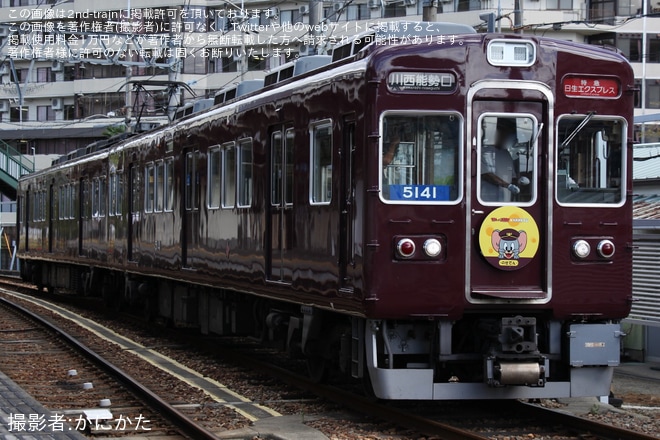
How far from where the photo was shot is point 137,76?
187ft

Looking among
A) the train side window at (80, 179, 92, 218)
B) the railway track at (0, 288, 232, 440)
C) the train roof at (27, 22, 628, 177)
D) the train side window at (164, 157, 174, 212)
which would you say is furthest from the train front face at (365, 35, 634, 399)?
the train side window at (80, 179, 92, 218)

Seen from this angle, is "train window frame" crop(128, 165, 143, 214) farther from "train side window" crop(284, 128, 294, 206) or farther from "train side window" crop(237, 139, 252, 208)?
"train side window" crop(284, 128, 294, 206)

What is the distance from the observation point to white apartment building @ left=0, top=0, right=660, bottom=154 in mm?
41781

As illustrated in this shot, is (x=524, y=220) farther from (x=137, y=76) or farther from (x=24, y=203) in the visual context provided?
(x=137, y=76)

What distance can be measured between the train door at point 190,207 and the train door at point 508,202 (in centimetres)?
609

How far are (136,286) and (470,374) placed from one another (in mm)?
10995

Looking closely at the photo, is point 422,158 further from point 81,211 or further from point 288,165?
point 81,211

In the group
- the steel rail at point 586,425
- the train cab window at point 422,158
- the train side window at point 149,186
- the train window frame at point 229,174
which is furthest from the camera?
the train side window at point 149,186

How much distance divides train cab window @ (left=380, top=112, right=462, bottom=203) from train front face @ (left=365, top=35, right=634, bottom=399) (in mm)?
11

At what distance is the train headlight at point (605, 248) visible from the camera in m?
9.38

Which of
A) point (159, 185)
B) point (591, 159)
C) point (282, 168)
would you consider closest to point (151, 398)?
point (282, 168)

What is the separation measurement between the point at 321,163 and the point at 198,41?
36.1 metres

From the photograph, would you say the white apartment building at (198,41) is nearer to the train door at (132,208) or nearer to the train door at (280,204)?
the train door at (132,208)

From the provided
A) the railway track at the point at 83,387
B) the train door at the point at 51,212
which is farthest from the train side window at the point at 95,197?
the train door at the point at 51,212
